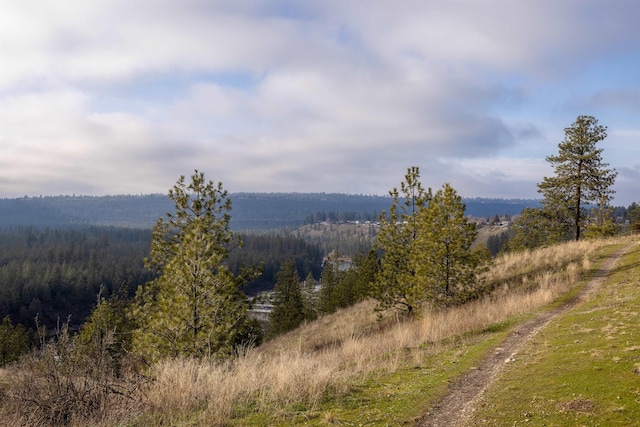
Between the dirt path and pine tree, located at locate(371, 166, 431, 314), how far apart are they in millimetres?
8426

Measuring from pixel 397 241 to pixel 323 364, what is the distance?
40.5ft

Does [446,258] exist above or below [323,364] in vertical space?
above

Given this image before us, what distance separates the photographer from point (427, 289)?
18.4 metres

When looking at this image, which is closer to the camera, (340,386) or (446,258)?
(340,386)

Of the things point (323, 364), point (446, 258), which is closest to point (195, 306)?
point (323, 364)

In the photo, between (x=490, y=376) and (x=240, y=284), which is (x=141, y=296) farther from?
(x=490, y=376)

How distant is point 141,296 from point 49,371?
1059 cm

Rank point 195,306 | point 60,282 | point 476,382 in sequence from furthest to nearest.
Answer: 1. point 60,282
2. point 195,306
3. point 476,382

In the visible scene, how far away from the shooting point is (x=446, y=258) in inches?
726

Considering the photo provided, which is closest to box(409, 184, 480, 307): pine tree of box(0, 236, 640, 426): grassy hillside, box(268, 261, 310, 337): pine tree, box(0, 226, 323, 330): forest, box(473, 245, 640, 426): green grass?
box(0, 236, 640, 426): grassy hillside

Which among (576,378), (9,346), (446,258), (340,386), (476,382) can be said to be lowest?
(9,346)

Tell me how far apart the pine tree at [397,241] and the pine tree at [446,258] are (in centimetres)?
219

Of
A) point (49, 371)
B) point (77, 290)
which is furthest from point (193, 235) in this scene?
point (77, 290)

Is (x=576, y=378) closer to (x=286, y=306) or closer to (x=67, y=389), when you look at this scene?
(x=67, y=389)
